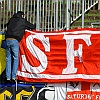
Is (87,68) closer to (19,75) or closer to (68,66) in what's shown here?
(68,66)

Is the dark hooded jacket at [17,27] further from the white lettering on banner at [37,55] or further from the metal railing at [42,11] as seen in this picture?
the metal railing at [42,11]

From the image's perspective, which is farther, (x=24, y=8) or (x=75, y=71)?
(x=24, y=8)

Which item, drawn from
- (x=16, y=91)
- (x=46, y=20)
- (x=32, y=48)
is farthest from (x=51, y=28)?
(x=16, y=91)

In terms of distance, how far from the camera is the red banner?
9359mm

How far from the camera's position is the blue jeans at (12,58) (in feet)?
31.1

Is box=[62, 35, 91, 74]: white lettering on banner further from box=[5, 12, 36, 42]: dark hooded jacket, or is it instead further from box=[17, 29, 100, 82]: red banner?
box=[5, 12, 36, 42]: dark hooded jacket

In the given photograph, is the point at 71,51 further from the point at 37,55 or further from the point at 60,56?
the point at 37,55

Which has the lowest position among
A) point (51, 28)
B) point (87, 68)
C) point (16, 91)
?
point (16, 91)

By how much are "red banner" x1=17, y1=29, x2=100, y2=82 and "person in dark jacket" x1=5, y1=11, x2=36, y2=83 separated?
19 centimetres

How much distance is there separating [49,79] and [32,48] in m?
0.87

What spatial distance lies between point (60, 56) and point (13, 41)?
1183 millimetres

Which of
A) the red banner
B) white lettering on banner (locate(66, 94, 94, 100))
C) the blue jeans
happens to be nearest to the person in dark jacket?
the blue jeans

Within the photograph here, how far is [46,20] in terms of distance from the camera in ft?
36.4

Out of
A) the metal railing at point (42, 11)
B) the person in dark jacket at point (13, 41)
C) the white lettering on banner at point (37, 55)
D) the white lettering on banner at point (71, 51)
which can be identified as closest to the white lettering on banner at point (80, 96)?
the white lettering on banner at point (71, 51)
